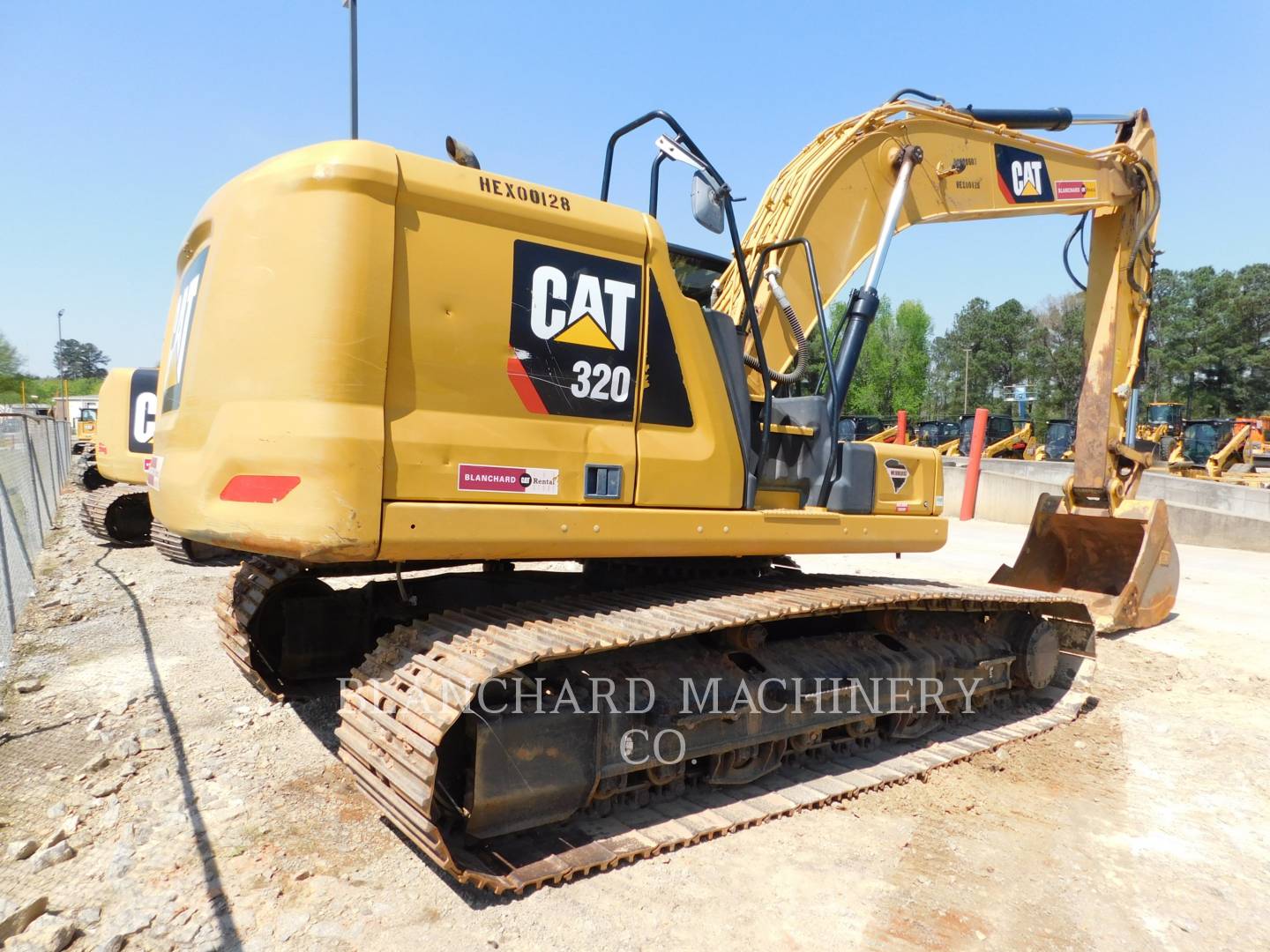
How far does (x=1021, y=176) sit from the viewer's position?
6.30 metres

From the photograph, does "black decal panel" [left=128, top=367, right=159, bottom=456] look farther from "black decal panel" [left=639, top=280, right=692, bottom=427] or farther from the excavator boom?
"black decal panel" [left=639, top=280, right=692, bottom=427]

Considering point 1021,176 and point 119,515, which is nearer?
point 1021,176

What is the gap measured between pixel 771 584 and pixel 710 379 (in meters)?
1.18

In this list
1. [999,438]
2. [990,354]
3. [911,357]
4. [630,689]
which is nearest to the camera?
[630,689]

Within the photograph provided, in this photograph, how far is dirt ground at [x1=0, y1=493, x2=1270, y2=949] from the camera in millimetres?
2824

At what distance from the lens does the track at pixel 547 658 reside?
112 inches

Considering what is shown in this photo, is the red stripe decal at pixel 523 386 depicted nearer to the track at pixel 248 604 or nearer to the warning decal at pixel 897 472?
the track at pixel 248 604

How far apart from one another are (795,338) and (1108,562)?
465 centimetres

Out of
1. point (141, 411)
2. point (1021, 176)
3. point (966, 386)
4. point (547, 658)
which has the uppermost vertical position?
point (966, 386)

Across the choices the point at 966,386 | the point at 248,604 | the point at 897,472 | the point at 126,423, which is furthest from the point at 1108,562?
the point at 966,386

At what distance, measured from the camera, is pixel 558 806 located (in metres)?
3.31

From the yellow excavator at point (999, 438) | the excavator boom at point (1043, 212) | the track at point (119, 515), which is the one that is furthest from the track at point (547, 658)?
the yellow excavator at point (999, 438)

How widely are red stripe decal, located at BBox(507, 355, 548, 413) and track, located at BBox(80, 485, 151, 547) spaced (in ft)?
29.9

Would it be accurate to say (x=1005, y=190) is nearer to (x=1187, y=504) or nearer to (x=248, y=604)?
(x=248, y=604)
